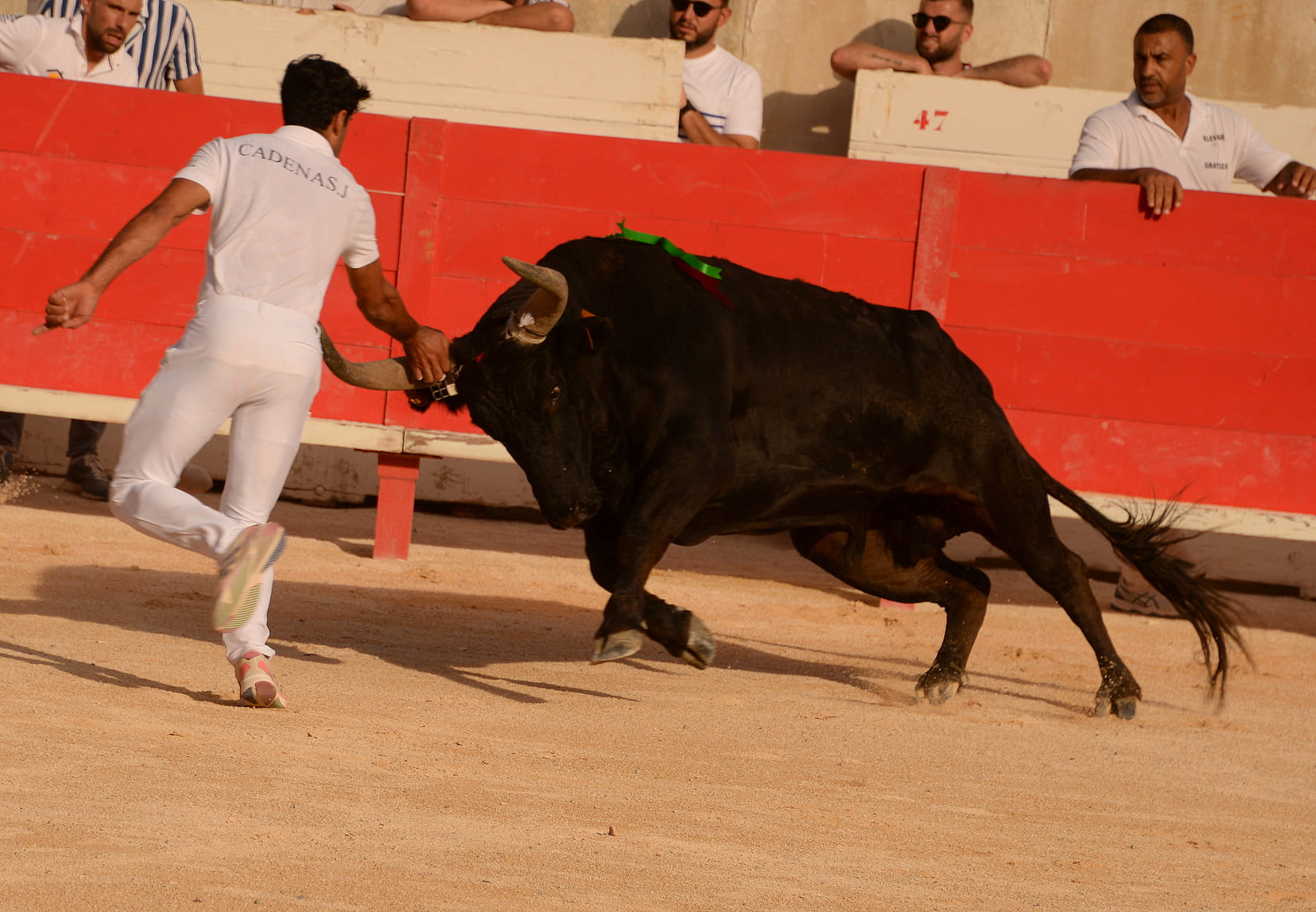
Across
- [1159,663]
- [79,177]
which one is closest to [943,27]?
[1159,663]

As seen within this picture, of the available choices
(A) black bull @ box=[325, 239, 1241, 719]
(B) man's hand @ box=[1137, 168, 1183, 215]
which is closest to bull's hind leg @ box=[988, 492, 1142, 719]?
(A) black bull @ box=[325, 239, 1241, 719]

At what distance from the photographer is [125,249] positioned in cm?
301

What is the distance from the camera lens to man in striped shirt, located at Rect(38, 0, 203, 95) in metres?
6.18

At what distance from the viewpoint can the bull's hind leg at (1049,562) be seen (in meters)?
4.41

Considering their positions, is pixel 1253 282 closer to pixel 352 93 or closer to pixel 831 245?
pixel 831 245

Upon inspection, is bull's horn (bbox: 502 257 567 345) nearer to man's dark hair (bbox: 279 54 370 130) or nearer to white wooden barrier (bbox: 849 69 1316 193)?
man's dark hair (bbox: 279 54 370 130)

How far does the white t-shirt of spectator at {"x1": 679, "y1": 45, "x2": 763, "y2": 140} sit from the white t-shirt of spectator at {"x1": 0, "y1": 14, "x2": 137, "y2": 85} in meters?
2.68

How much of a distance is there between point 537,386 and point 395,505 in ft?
7.96

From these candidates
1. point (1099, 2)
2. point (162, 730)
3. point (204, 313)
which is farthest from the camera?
point (1099, 2)

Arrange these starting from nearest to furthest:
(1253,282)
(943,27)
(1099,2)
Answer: (1253,282)
(943,27)
(1099,2)

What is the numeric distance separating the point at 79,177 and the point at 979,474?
149 inches

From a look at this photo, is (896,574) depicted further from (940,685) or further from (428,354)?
(428,354)

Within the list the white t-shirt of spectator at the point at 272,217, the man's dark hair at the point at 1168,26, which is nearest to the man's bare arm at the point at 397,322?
the white t-shirt of spectator at the point at 272,217

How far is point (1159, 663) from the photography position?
17.3 feet
